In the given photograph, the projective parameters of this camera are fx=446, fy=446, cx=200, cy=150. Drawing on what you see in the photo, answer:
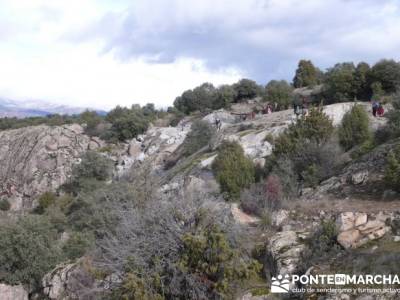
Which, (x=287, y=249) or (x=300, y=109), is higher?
(x=300, y=109)

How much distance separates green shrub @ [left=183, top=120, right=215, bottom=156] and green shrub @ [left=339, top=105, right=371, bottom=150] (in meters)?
16.4

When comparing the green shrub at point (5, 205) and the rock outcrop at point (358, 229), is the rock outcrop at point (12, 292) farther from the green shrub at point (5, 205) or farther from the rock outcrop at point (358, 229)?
the green shrub at point (5, 205)

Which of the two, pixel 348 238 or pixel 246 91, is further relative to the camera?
pixel 246 91

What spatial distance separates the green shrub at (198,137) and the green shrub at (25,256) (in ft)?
66.7

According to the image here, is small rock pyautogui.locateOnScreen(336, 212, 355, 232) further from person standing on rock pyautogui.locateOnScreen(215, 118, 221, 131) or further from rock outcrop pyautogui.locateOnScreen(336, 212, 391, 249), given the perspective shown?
person standing on rock pyautogui.locateOnScreen(215, 118, 221, 131)

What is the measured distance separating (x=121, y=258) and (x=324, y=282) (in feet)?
15.1

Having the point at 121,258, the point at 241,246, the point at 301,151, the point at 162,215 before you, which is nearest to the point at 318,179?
the point at 301,151

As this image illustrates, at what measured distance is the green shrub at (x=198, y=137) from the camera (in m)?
39.4

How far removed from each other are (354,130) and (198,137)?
18.0 metres

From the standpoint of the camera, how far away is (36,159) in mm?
49688

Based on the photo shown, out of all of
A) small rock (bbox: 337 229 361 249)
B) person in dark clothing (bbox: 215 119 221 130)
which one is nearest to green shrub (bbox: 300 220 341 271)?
small rock (bbox: 337 229 361 249)

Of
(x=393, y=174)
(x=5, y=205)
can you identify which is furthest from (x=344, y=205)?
(x=5, y=205)
